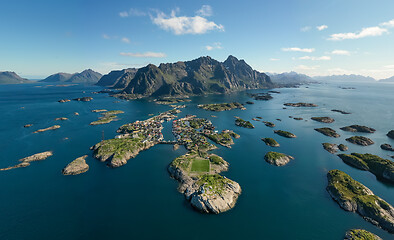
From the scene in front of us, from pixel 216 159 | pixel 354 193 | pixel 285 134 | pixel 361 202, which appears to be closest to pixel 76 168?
pixel 216 159

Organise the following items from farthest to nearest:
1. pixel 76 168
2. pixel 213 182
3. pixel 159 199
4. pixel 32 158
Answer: pixel 32 158 < pixel 76 168 < pixel 213 182 < pixel 159 199

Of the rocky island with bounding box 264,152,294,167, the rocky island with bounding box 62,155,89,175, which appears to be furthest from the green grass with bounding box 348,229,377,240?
the rocky island with bounding box 62,155,89,175

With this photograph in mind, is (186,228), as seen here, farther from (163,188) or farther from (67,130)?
(67,130)

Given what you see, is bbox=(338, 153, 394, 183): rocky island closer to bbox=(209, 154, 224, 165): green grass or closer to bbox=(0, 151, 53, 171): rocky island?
bbox=(209, 154, 224, 165): green grass

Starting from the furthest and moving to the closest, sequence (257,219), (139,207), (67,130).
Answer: (67,130) → (139,207) → (257,219)

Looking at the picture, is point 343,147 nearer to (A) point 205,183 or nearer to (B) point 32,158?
(A) point 205,183

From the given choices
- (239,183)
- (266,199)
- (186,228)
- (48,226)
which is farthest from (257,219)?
(48,226)
